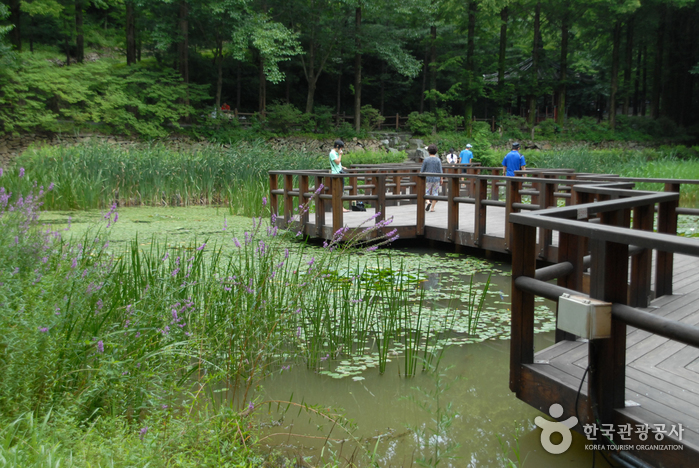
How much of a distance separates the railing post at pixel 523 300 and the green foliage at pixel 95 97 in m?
19.4

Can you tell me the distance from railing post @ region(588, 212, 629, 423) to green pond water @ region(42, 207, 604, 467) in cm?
43

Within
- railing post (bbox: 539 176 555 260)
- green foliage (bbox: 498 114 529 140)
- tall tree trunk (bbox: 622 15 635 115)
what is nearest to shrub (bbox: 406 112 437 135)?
green foliage (bbox: 498 114 529 140)

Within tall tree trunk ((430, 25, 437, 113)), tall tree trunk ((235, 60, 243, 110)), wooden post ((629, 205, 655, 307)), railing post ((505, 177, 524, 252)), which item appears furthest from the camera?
tall tree trunk ((430, 25, 437, 113))

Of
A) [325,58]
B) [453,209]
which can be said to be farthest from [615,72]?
[453,209]

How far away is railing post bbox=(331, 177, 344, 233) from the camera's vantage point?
7625mm

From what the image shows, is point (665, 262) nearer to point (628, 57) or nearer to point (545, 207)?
point (545, 207)

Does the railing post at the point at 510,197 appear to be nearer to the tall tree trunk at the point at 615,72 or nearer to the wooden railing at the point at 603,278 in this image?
the wooden railing at the point at 603,278

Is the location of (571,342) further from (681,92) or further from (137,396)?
(681,92)

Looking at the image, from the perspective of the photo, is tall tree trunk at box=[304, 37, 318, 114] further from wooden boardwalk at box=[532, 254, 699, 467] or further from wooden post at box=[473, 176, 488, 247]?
Answer: wooden boardwalk at box=[532, 254, 699, 467]

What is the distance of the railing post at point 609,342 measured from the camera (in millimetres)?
2188

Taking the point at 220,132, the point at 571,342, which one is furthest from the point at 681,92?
the point at 571,342

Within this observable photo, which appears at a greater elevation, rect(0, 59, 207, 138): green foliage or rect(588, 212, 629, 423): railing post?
rect(0, 59, 207, 138): green foliage

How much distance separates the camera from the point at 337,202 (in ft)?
25.2

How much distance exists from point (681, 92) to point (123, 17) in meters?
28.3
